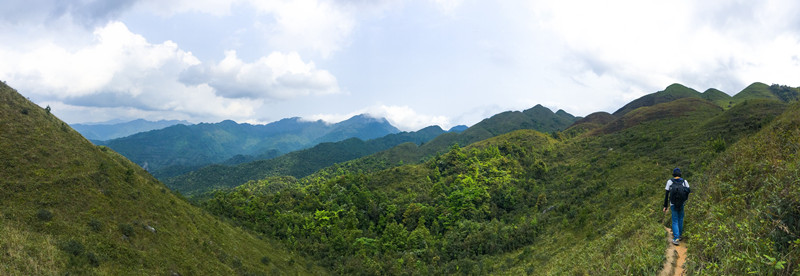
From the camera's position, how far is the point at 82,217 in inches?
733

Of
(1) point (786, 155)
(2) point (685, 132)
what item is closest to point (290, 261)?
(1) point (786, 155)

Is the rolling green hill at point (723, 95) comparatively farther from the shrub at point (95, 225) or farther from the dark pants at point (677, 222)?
the shrub at point (95, 225)

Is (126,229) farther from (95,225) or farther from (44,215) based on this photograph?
(44,215)

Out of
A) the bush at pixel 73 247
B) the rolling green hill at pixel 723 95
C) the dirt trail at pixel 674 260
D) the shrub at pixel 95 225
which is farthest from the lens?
the rolling green hill at pixel 723 95

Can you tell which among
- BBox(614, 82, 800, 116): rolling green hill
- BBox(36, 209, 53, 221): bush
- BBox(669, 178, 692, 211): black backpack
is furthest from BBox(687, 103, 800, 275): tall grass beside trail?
BBox(614, 82, 800, 116): rolling green hill

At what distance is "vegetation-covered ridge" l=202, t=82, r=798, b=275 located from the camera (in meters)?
31.4

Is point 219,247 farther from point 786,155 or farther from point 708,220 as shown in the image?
point 786,155

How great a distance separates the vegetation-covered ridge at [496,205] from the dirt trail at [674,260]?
2.93m

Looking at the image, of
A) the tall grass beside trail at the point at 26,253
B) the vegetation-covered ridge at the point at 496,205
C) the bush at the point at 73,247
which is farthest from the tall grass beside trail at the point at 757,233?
the bush at the point at 73,247

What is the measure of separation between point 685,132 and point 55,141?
273 ft

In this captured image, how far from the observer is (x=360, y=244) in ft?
142

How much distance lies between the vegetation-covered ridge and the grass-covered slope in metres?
15.7

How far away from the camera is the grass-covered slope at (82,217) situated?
15.4 metres

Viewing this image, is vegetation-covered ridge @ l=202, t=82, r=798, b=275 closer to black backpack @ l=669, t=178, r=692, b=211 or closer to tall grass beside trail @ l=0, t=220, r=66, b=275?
black backpack @ l=669, t=178, r=692, b=211
